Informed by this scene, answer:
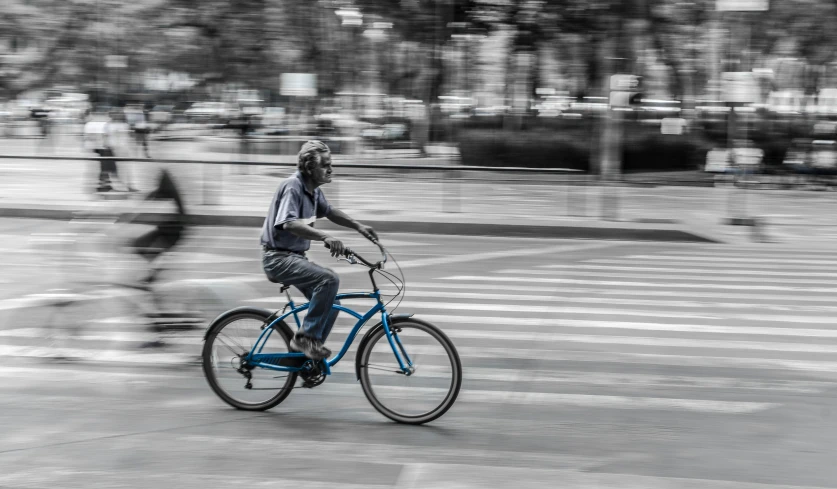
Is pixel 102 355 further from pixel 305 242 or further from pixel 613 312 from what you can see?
pixel 613 312

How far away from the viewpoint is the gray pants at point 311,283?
5.43 meters

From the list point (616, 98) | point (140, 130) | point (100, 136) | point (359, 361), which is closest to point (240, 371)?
point (359, 361)

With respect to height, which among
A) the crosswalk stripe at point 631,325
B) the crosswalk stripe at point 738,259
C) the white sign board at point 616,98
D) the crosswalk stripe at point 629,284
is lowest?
the crosswalk stripe at point 738,259

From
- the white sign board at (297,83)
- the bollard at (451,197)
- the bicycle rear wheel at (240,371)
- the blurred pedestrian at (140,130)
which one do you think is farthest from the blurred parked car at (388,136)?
the bicycle rear wheel at (240,371)

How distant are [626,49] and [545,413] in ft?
86.3

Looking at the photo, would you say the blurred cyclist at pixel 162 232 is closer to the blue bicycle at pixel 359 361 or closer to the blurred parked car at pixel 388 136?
the blue bicycle at pixel 359 361

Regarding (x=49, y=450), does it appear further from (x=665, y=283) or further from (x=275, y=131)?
(x=275, y=131)

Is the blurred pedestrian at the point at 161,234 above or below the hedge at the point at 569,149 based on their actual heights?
above

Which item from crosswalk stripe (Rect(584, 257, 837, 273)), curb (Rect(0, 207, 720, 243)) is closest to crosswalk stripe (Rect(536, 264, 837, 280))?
crosswalk stripe (Rect(584, 257, 837, 273))

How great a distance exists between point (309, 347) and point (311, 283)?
38cm

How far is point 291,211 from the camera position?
5352 millimetres

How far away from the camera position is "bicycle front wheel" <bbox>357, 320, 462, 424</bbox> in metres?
5.41

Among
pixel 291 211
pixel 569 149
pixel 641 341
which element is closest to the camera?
pixel 291 211

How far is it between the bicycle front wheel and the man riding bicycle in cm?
30
